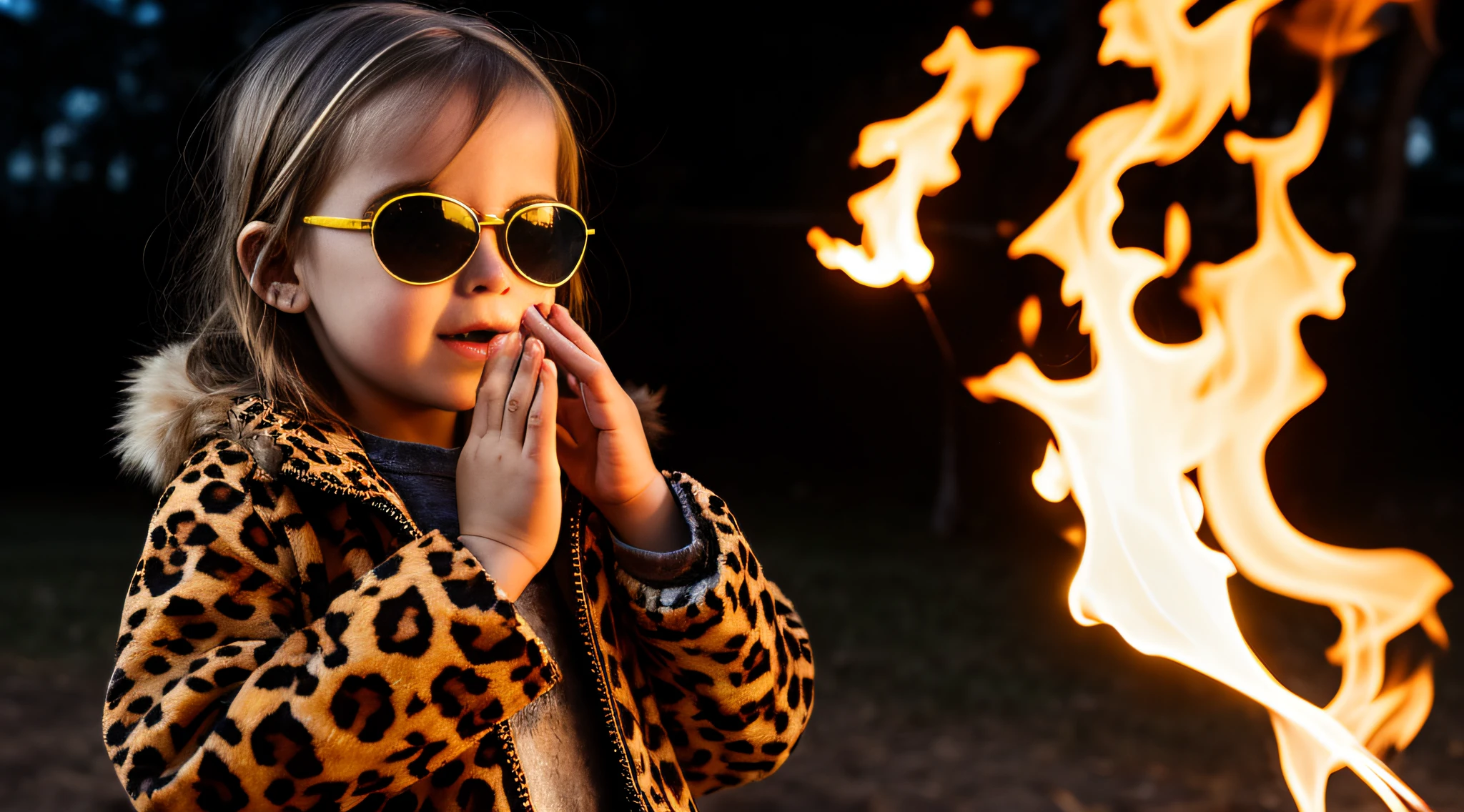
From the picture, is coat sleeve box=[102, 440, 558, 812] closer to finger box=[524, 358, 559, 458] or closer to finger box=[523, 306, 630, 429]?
finger box=[524, 358, 559, 458]

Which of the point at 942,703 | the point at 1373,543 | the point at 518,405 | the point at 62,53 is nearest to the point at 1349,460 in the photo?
the point at 1373,543

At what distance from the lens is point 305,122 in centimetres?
166

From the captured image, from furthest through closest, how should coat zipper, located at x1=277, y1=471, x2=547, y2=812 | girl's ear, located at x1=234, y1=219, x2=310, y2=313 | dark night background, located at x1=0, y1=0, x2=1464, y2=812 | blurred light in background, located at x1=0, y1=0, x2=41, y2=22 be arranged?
1. blurred light in background, located at x1=0, y1=0, x2=41, y2=22
2. dark night background, located at x1=0, y1=0, x2=1464, y2=812
3. girl's ear, located at x1=234, y1=219, x2=310, y2=313
4. coat zipper, located at x1=277, y1=471, x2=547, y2=812

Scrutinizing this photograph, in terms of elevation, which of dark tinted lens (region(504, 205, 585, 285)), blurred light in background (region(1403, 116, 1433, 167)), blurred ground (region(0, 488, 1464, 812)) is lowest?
blurred ground (region(0, 488, 1464, 812))

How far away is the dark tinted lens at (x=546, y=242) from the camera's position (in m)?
1.65

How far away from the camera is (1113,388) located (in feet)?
6.40

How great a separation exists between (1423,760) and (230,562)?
5.16m

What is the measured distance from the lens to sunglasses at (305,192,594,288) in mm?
1564

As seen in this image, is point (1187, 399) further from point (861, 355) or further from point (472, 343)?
point (861, 355)

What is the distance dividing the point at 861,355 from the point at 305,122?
30.8 ft

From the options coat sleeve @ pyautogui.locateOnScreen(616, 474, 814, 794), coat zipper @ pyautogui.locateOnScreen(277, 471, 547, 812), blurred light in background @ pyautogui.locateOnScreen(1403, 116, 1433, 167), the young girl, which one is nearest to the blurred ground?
coat sleeve @ pyautogui.locateOnScreen(616, 474, 814, 794)

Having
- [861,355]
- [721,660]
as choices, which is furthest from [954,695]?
[861,355]

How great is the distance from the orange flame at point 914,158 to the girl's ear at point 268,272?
86cm

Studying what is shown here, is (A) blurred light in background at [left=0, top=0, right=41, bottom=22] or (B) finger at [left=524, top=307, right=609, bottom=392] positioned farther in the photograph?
(A) blurred light in background at [left=0, top=0, right=41, bottom=22]
